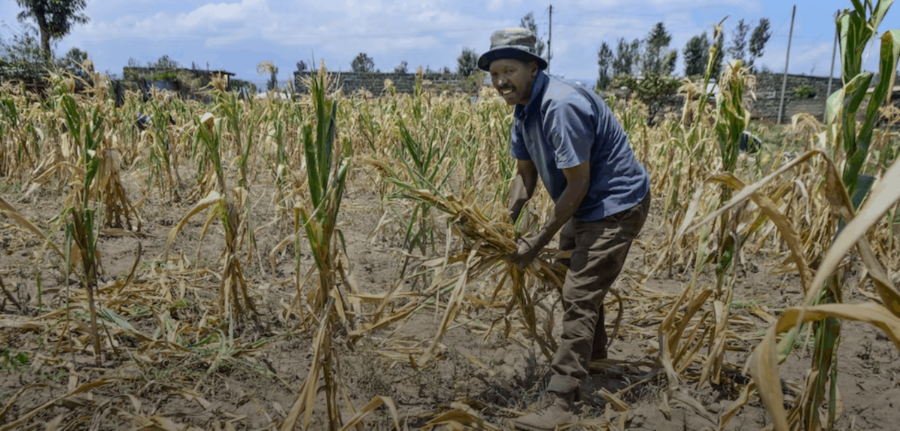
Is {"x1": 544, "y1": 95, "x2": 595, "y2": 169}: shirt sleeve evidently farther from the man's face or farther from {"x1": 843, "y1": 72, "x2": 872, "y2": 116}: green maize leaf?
{"x1": 843, "y1": 72, "x2": 872, "y2": 116}: green maize leaf

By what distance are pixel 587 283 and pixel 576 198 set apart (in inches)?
14.8

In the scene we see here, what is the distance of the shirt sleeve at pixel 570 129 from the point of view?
196 centimetres

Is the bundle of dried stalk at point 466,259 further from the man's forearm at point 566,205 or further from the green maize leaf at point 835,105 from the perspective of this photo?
the green maize leaf at point 835,105

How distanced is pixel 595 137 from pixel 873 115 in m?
0.90

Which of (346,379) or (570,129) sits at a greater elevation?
(570,129)

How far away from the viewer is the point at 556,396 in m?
2.21

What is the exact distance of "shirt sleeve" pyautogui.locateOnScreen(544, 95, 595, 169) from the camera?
1962mm

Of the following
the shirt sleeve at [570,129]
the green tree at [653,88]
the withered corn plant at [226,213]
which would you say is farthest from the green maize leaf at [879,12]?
the green tree at [653,88]

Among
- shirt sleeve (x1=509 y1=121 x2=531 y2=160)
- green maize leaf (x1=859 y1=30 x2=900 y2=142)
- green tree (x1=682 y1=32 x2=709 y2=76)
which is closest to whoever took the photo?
green maize leaf (x1=859 y1=30 x2=900 y2=142)

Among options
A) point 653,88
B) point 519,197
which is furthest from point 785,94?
point 519,197

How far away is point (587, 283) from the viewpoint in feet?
7.21

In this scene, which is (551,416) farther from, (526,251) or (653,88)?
(653,88)

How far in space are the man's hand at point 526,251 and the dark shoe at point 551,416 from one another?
542mm

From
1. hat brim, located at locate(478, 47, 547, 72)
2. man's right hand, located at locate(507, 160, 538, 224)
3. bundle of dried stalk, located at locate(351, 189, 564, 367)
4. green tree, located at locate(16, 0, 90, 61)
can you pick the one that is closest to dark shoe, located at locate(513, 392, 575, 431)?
bundle of dried stalk, located at locate(351, 189, 564, 367)
